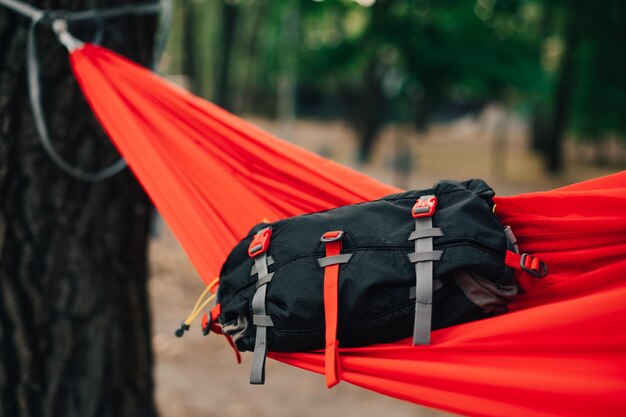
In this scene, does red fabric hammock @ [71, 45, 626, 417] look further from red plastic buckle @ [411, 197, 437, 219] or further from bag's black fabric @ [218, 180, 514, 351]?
red plastic buckle @ [411, 197, 437, 219]

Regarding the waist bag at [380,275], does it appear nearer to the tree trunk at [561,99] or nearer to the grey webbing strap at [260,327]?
the grey webbing strap at [260,327]

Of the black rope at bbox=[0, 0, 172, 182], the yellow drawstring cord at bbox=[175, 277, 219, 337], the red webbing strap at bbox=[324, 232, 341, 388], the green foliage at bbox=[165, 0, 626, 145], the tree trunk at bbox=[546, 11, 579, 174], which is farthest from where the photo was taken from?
the tree trunk at bbox=[546, 11, 579, 174]

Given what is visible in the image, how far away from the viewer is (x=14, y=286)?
1.93m

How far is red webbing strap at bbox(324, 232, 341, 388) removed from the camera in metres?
1.26

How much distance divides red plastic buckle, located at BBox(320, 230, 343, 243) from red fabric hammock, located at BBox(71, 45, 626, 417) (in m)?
0.23

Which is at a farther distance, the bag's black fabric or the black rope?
the black rope

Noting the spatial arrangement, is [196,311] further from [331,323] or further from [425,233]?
[425,233]

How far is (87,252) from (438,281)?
1295mm

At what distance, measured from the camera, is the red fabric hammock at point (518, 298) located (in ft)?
3.76

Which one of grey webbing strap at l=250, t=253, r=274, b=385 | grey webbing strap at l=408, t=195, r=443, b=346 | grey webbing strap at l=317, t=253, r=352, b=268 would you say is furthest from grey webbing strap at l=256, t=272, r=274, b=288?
grey webbing strap at l=408, t=195, r=443, b=346

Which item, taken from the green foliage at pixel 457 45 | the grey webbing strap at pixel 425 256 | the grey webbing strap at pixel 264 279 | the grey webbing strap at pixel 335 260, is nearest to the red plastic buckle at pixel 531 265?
the grey webbing strap at pixel 425 256

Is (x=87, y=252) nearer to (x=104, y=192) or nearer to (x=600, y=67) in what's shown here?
(x=104, y=192)

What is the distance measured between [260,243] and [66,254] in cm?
92

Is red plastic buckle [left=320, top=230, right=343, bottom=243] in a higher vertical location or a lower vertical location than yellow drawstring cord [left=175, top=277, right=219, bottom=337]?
higher
